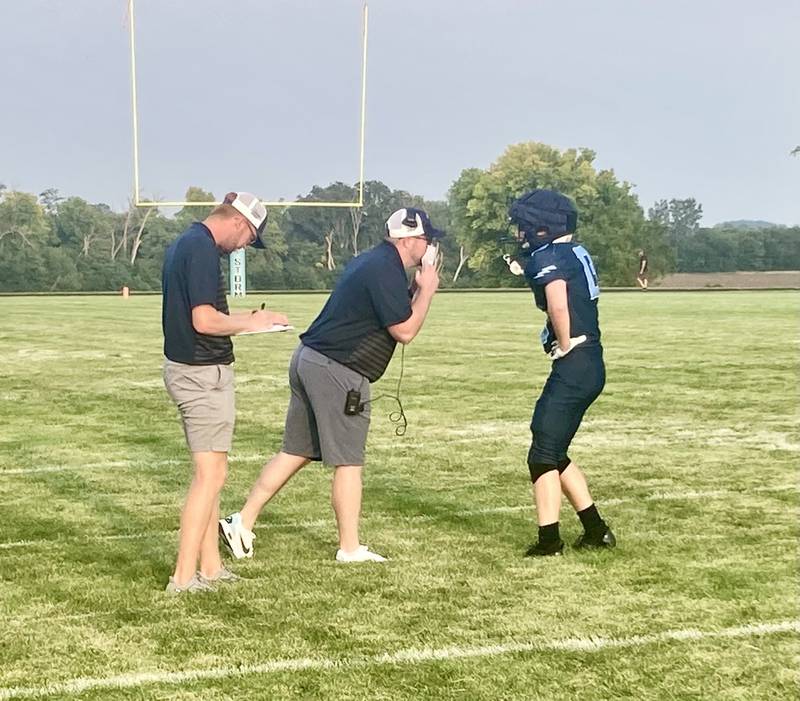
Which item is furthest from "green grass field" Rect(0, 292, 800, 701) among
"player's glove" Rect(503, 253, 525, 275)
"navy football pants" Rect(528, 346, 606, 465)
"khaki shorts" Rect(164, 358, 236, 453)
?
"player's glove" Rect(503, 253, 525, 275)

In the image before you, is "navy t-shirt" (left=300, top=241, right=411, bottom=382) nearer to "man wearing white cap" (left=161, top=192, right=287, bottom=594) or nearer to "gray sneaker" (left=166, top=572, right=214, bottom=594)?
"man wearing white cap" (left=161, top=192, right=287, bottom=594)

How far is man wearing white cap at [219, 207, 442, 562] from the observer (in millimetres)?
6301

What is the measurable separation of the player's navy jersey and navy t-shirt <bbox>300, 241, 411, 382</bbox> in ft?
2.19

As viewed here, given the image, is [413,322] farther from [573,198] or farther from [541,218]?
[573,198]

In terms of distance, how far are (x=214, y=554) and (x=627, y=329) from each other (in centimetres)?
2310

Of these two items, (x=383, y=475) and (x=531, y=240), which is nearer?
(x=531, y=240)

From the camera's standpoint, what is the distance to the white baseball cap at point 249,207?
5.72 meters

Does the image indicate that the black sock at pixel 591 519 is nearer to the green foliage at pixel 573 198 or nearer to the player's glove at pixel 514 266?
the player's glove at pixel 514 266

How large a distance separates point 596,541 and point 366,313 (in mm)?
1764

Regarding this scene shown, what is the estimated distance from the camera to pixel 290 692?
4617mm

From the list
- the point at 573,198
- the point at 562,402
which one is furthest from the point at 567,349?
the point at 573,198

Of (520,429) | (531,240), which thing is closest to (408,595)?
(531,240)

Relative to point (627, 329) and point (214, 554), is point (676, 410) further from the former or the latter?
point (627, 329)

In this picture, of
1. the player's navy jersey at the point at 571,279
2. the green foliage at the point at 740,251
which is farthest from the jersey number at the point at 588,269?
the green foliage at the point at 740,251
